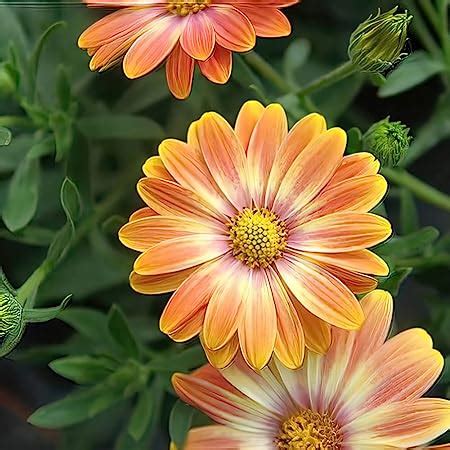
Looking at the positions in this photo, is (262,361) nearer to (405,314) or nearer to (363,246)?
(363,246)

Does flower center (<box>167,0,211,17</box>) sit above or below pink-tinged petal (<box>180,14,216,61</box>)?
above

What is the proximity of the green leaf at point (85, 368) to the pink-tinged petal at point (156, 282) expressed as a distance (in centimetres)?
14

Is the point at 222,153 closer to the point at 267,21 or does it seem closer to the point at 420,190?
the point at 267,21

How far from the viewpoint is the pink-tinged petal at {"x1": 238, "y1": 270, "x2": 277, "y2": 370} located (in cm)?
43

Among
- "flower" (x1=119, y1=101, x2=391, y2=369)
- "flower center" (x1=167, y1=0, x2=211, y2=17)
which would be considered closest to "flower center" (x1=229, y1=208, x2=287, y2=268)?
"flower" (x1=119, y1=101, x2=391, y2=369)

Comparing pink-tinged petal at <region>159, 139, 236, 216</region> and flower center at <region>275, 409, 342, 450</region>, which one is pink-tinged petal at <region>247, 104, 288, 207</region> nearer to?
pink-tinged petal at <region>159, 139, 236, 216</region>

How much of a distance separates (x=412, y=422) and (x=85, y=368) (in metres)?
0.22

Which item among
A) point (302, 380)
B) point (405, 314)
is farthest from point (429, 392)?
point (405, 314)

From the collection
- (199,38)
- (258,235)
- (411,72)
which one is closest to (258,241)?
(258,235)

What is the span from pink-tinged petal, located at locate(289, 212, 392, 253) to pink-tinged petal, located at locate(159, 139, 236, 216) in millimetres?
53

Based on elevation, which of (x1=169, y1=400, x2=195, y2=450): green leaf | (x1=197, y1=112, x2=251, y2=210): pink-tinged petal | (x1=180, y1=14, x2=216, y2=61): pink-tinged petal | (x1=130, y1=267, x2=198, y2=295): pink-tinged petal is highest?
(x1=180, y1=14, x2=216, y2=61): pink-tinged petal

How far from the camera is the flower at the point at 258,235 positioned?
0.43 metres

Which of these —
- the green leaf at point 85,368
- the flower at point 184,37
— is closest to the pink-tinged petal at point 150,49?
the flower at point 184,37

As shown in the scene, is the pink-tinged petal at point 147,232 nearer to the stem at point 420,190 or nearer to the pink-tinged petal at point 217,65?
the pink-tinged petal at point 217,65
